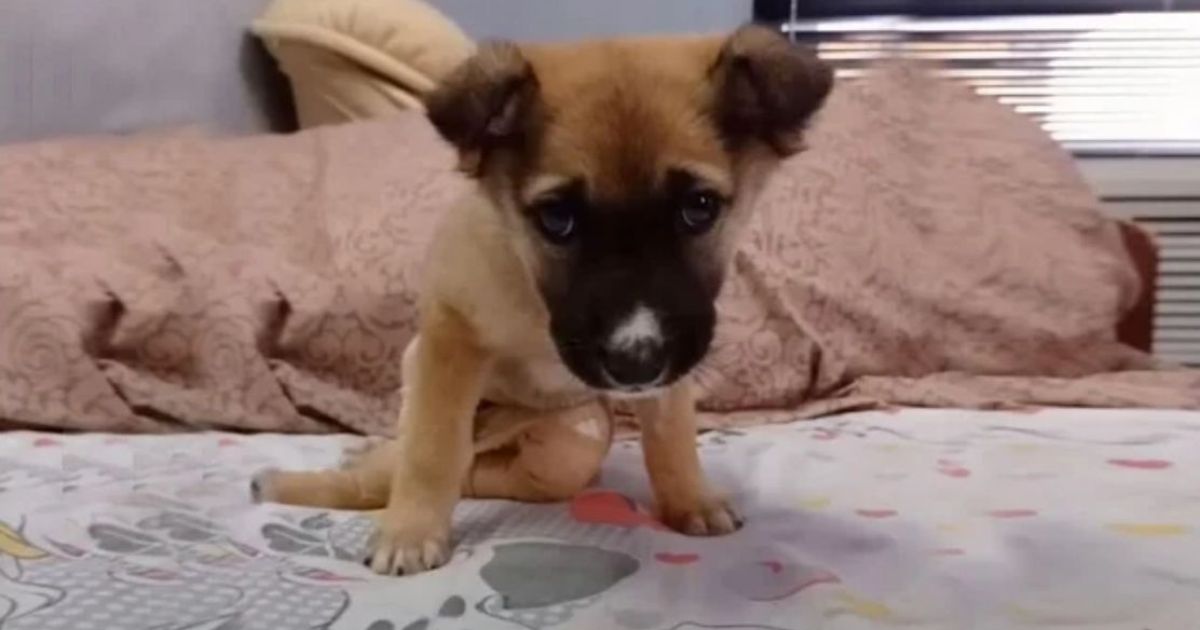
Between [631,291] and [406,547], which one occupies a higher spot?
[631,291]

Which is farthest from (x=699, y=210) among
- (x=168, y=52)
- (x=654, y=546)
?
(x=168, y=52)

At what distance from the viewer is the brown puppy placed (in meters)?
1.17

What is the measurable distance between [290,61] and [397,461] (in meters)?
1.25

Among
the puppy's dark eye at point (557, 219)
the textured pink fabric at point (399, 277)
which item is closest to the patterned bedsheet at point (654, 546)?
the textured pink fabric at point (399, 277)

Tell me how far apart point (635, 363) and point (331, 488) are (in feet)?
1.50

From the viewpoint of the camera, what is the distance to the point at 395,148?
2.18 metres

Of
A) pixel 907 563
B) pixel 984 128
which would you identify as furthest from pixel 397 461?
pixel 984 128

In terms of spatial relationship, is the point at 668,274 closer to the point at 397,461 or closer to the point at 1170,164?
the point at 397,461

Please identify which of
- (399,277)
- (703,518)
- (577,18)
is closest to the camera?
(703,518)

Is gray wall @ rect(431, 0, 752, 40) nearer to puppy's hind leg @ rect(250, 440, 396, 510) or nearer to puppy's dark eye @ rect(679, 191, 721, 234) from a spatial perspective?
puppy's hind leg @ rect(250, 440, 396, 510)

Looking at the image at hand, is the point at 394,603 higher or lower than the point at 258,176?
lower

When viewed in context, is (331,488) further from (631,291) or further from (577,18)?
(577,18)

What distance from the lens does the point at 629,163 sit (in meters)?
1.17

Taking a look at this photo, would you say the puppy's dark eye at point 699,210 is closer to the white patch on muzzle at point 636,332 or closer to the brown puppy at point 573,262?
the brown puppy at point 573,262
